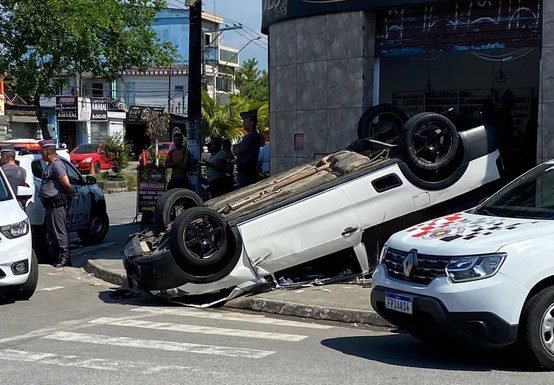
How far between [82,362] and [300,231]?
3591 mm

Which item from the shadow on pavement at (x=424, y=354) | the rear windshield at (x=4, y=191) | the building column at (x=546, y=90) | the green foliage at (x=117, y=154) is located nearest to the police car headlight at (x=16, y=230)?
the rear windshield at (x=4, y=191)

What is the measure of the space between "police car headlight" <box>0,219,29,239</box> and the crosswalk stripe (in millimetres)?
1545

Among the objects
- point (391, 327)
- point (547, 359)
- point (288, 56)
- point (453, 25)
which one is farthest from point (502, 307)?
point (288, 56)

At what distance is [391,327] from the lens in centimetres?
891

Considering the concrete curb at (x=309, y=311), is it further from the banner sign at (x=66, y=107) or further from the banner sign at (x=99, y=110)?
the banner sign at (x=99, y=110)

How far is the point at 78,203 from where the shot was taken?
15867 mm

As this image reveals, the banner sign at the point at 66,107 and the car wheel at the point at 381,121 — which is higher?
the banner sign at the point at 66,107

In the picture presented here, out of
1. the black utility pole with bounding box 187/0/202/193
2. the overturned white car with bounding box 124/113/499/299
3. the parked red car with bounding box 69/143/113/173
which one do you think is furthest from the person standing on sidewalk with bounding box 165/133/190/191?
the parked red car with bounding box 69/143/113/173

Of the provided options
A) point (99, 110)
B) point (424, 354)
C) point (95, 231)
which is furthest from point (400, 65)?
point (99, 110)

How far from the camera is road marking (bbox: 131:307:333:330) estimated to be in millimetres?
9075

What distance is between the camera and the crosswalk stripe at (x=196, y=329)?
8.28 m

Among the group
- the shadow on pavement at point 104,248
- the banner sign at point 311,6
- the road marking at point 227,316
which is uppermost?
the banner sign at point 311,6

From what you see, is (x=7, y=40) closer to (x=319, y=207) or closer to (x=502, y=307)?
(x=319, y=207)

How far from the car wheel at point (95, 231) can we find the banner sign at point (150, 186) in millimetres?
830
